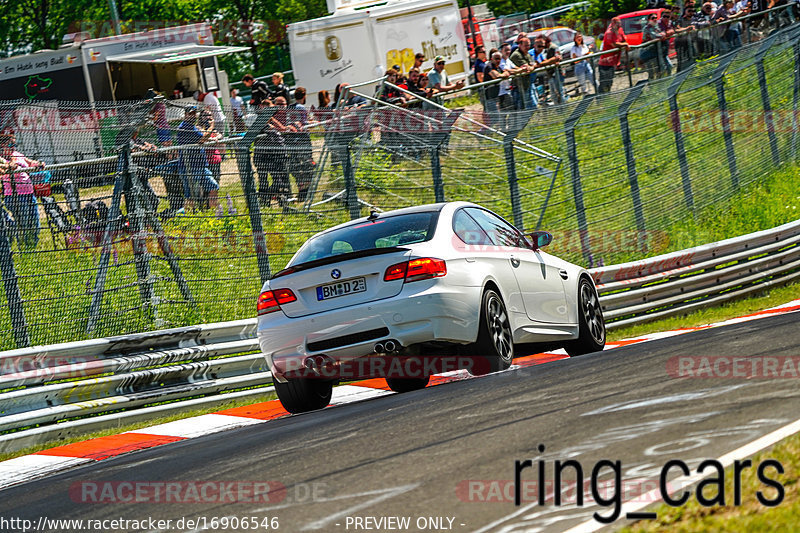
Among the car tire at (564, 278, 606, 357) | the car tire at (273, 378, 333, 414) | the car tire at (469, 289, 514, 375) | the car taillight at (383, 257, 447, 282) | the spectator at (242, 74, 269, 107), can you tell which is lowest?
the car tire at (564, 278, 606, 357)

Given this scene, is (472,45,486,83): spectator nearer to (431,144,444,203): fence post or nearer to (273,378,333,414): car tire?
(431,144,444,203): fence post

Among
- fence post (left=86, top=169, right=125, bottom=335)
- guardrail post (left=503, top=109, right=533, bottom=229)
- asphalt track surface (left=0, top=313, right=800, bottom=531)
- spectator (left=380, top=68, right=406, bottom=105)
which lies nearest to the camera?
asphalt track surface (left=0, top=313, right=800, bottom=531)

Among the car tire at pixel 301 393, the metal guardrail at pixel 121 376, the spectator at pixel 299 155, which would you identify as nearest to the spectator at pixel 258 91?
the spectator at pixel 299 155

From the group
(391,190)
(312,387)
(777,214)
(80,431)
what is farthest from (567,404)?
(777,214)

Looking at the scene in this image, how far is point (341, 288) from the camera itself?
886 cm

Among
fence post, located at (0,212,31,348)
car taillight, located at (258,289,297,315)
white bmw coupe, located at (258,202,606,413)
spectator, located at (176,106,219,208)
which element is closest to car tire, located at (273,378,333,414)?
white bmw coupe, located at (258,202,606,413)

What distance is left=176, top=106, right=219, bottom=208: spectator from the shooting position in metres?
11.8

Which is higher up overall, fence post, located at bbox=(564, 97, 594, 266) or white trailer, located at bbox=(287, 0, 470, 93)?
white trailer, located at bbox=(287, 0, 470, 93)

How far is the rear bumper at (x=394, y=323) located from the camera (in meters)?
8.69

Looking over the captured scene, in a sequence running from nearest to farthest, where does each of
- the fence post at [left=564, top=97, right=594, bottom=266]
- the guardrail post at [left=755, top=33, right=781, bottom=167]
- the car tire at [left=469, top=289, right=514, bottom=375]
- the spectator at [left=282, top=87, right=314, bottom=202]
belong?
the car tire at [left=469, top=289, right=514, bottom=375]
the spectator at [left=282, top=87, right=314, bottom=202]
the fence post at [left=564, top=97, right=594, bottom=266]
the guardrail post at [left=755, top=33, right=781, bottom=167]

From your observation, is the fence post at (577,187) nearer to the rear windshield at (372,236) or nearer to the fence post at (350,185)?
the fence post at (350,185)

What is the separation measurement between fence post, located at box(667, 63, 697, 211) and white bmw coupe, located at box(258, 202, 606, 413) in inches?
363

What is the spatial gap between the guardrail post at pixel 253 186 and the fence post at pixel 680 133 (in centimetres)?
796

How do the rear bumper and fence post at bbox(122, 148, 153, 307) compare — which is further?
fence post at bbox(122, 148, 153, 307)
